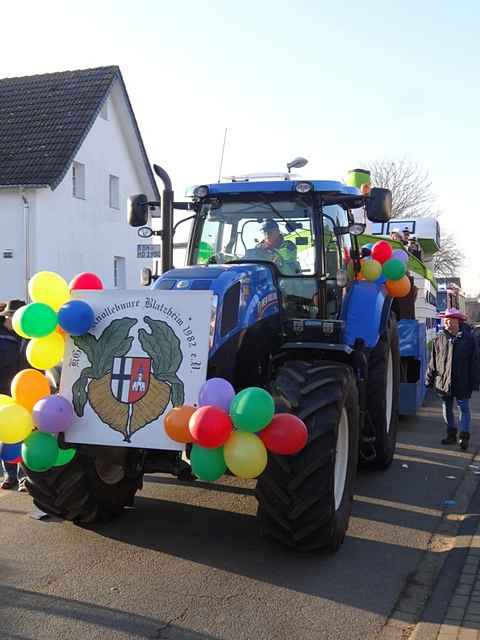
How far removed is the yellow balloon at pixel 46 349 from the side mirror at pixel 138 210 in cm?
168

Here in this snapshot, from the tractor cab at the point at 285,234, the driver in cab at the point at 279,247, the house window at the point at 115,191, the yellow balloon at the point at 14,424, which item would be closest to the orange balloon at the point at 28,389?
the yellow balloon at the point at 14,424

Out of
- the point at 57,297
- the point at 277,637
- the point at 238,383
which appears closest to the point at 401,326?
the point at 238,383

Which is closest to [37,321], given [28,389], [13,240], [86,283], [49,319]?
[49,319]

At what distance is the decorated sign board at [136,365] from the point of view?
4.61 meters

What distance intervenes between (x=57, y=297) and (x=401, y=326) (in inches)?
241

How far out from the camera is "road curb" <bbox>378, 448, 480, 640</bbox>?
12.9 ft

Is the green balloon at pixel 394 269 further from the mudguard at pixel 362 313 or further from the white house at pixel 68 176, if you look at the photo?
the white house at pixel 68 176

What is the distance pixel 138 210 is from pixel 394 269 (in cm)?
264

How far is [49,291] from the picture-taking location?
16.5 feet

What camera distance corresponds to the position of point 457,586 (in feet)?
14.6

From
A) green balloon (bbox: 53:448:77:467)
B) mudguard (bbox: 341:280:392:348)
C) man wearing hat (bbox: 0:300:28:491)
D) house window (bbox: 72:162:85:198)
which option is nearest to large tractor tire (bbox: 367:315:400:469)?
mudguard (bbox: 341:280:392:348)

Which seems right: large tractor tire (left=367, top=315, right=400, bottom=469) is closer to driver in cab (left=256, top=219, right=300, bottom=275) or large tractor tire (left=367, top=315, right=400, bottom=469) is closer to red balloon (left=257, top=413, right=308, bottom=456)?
driver in cab (left=256, top=219, right=300, bottom=275)

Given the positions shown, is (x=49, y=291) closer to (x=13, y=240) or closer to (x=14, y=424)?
(x=14, y=424)

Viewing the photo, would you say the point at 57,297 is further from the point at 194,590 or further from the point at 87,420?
the point at 194,590
